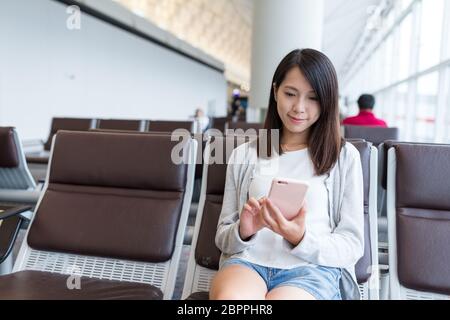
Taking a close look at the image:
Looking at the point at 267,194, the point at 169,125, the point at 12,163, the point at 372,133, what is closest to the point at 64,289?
the point at 267,194

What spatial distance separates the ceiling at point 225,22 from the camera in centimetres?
1254

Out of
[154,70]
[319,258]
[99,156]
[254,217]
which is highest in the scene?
[154,70]

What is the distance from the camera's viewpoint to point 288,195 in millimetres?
1249

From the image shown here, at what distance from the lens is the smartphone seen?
123 centimetres

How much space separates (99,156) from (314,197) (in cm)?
107

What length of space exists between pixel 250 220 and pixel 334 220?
34 centimetres

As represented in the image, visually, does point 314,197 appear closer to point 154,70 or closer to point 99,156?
point 99,156

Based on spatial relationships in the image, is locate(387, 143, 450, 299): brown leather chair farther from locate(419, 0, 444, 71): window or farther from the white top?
locate(419, 0, 444, 71): window

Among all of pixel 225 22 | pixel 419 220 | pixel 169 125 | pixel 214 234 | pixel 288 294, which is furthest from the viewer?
pixel 225 22

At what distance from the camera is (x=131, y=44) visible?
36.0 ft

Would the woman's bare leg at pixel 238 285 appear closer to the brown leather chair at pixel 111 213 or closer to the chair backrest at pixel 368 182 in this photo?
the brown leather chair at pixel 111 213

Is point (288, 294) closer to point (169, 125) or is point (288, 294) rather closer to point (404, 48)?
point (169, 125)

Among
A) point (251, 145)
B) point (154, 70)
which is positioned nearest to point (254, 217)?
point (251, 145)

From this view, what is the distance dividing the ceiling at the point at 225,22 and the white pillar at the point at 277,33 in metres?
5.59
